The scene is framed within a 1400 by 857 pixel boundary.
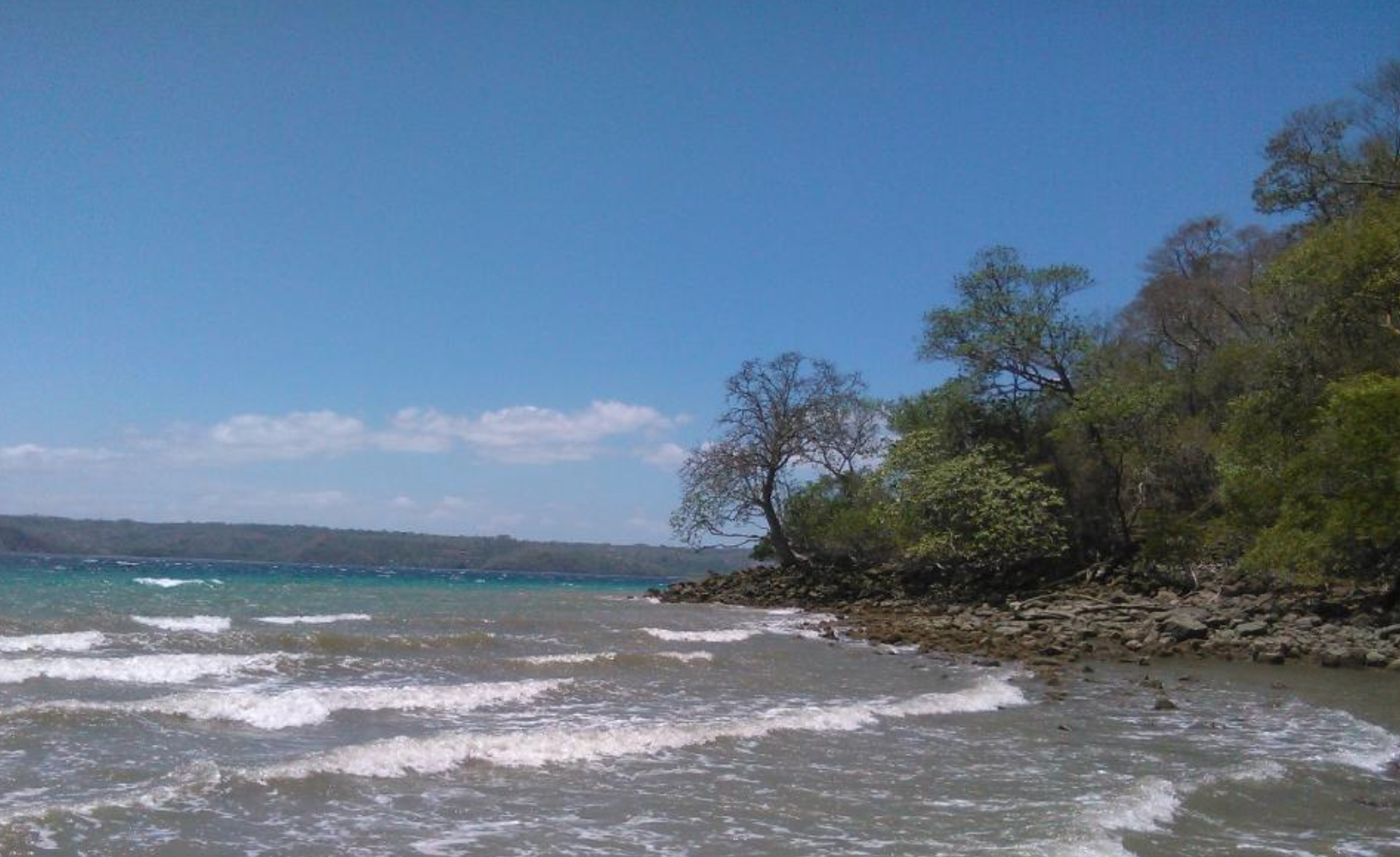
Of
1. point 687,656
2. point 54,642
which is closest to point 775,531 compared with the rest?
point 687,656

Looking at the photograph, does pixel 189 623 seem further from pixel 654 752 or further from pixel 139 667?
pixel 654 752

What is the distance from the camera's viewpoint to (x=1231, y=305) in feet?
116

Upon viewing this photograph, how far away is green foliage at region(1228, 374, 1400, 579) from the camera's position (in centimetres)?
2041

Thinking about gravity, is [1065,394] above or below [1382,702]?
above

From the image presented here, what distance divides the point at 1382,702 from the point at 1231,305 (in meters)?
23.4

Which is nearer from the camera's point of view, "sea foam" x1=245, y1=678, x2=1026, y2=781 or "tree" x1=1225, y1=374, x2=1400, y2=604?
"sea foam" x1=245, y1=678, x2=1026, y2=781

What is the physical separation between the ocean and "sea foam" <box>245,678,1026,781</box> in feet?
0.14

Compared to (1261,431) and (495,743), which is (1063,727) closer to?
(495,743)

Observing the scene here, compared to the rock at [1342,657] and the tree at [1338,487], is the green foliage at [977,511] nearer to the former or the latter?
the tree at [1338,487]

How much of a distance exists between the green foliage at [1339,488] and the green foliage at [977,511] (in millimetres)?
7797

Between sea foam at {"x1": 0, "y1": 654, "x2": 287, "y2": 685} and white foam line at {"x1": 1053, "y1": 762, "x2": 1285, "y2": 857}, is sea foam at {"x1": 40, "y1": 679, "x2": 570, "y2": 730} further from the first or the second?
white foam line at {"x1": 1053, "y1": 762, "x2": 1285, "y2": 857}

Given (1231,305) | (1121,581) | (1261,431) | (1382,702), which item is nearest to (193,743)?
(1382,702)

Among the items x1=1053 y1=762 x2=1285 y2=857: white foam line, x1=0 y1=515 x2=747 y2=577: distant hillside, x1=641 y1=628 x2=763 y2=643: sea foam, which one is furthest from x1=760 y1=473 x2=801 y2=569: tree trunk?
x1=0 y1=515 x2=747 y2=577: distant hillside

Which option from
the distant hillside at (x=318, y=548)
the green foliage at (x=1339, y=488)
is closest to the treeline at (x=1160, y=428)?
A: the green foliage at (x=1339, y=488)
